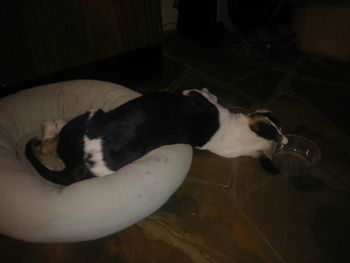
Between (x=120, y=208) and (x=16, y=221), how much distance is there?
0.46m

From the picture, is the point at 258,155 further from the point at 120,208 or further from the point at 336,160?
the point at 120,208

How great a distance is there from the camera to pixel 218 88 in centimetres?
273

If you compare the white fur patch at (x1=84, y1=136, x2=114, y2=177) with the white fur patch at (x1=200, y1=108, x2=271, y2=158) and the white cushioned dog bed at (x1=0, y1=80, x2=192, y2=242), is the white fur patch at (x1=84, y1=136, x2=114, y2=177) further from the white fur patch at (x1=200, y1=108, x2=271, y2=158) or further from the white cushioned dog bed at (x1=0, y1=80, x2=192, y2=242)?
the white fur patch at (x1=200, y1=108, x2=271, y2=158)

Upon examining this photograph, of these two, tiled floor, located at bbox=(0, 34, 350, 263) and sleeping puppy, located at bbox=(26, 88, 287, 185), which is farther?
tiled floor, located at bbox=(0, 34, 350, 263)

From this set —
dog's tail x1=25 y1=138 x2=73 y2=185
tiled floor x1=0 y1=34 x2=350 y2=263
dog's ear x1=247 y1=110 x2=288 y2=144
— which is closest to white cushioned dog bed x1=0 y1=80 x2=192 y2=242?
dog's tail x1=25 y1=138 x2=73 y2=185

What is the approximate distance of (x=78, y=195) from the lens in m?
1.33

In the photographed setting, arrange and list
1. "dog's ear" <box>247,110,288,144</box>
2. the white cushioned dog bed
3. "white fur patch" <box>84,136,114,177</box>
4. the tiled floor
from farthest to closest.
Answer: "dog's ear" <box>247,110,288,144</box>, the tiled floor, "white fur patch" <box>84,136,114,177</box>, the white cushioned dog bed

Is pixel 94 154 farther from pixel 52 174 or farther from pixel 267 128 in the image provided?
pixel 267 128

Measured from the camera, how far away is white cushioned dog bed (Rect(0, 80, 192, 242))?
1.27m

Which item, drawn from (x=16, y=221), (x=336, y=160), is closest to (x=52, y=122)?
(x=16, y=221)

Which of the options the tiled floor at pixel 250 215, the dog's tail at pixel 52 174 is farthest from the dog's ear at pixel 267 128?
the dog's tail at pixel 52 174

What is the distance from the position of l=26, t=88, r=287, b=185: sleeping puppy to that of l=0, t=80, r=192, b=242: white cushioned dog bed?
6cm

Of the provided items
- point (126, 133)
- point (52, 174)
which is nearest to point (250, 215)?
point (126, 133)

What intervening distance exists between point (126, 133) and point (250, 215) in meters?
0.92
